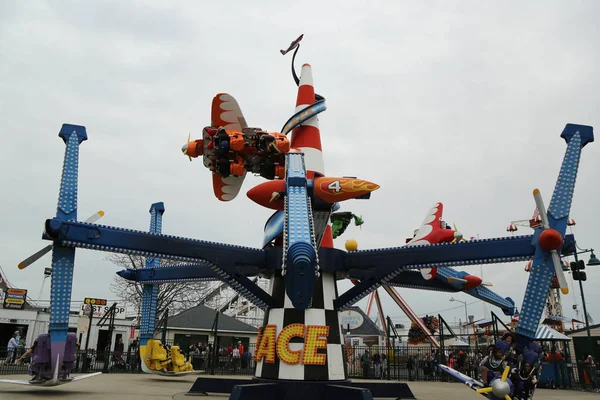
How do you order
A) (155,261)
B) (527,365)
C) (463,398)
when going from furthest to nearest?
(155,261)
(463,398)
(527,365)

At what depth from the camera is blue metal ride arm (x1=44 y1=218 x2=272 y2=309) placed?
11.0m

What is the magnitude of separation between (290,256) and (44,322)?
3417cm

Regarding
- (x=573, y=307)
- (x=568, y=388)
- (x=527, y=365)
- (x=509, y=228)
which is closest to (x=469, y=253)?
(x=527, y=365)

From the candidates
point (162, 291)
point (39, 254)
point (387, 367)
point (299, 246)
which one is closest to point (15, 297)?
point (162, 291)

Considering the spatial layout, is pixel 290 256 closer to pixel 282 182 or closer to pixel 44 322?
pixel 282 182

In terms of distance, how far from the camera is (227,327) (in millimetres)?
32781

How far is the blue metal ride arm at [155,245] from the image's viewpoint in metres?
11.0

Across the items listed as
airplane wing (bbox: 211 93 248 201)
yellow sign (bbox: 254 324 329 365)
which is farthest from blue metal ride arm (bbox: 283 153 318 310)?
airplane wing (bbox: 211 93 248 201)

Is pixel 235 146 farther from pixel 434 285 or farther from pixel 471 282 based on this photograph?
pixel 471 282

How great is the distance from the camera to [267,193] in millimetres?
11102

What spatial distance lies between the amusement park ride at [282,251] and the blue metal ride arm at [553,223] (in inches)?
0.8

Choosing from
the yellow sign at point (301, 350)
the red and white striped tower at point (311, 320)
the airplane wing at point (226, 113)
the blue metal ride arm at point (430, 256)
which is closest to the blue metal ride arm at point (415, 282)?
the blue metal ride arm at point (430, 256)

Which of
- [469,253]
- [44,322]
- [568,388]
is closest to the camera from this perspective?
[469,253]

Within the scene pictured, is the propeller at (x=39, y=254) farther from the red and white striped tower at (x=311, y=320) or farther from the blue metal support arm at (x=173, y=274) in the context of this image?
the red and white striped tower at (x=311, y=320)
